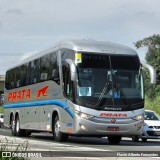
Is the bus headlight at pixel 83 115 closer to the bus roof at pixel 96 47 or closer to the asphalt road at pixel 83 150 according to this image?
the asphalt road at pixel 83 150

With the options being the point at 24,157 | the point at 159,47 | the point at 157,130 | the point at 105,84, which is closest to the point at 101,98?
the point at 105,84

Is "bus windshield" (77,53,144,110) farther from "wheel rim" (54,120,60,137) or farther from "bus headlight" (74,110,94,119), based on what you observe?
"wheel rim" (54,120,60,137)

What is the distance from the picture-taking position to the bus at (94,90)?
19703 mm

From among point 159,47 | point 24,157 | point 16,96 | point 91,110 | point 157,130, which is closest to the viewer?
point 24,157

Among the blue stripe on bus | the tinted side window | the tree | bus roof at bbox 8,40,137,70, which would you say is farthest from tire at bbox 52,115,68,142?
the tree

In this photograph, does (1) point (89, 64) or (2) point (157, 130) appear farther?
(2) point (157, 130)

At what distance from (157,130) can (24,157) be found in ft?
53.4

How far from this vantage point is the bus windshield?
1970cm

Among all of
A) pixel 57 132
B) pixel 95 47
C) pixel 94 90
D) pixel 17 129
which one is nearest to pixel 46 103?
pixel 57 132

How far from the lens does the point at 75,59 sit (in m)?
20.1

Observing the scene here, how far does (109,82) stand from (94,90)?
657 mm

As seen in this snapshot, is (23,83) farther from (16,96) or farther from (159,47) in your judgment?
(159,47)

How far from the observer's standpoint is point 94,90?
1972cm

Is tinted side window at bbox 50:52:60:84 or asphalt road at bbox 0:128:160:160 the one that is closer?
asphalt road at bbox 0:128:160:160
